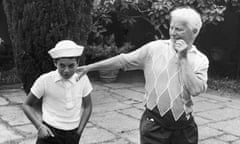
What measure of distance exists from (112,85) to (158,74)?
4536 mm

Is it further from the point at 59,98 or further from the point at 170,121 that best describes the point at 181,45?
the point at 59,98

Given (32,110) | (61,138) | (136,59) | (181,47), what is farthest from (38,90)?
(181,47)

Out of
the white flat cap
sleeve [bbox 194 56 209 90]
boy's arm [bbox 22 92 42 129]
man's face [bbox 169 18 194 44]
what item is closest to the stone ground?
boy's arm [bbox 22 92 42 129]

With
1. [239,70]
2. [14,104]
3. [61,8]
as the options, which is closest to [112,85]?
[14,104]

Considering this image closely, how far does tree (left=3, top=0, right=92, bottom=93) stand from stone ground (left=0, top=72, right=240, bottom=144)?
29.5 inches

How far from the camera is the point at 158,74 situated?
2.29 metres

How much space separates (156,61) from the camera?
7.63 ft

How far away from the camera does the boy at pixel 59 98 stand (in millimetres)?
2348

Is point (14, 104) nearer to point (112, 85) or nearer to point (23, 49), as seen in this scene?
point (23, 49)

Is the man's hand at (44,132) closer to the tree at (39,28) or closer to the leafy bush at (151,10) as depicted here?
the tree at (39,28)

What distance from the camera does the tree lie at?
4.52m

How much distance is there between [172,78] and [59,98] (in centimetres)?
80

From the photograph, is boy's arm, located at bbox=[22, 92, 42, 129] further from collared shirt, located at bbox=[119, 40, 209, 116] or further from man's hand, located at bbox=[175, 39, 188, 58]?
man's hand, located at bbox=[175, 39, 188, 58]

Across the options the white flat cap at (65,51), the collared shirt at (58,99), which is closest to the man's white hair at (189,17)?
the white flat cap at (65,51)
